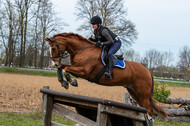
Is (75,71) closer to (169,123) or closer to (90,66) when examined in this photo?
(90,66)

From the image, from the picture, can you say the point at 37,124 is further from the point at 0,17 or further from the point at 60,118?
the point at 0,17

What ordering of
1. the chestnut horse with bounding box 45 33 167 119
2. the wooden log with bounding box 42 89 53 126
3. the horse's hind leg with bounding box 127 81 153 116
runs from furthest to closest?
the horse's hind leg with bounding box 127 81 153 116
the chestnut horse with bounding box 45 33 167 119
the wooden log with bounding box 42 89 53 126

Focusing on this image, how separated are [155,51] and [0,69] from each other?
44.2 m

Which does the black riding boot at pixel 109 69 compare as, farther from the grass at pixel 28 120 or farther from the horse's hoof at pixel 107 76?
the grass at pixel 28 120

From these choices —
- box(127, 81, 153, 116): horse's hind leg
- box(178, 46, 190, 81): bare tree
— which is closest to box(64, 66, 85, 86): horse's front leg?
box(127, 81, 153, 116): horse's hind leg

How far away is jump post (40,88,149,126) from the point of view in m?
3.03

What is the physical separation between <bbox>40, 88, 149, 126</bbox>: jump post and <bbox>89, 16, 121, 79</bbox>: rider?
3.60 ft

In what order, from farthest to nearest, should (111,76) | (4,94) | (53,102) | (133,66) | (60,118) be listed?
(4,94), (60,118), (133,66), (111,76), (53,102)

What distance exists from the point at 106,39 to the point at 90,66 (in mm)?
763

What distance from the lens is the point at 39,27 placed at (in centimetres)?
2905

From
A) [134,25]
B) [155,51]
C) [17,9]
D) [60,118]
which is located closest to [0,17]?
[17,9]

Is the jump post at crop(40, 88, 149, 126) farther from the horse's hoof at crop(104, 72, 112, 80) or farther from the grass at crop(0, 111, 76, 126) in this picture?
the grass at crop(0, 111, 76, 126)

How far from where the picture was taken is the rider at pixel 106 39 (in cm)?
447

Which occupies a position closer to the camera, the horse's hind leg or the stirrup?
the stirrup
